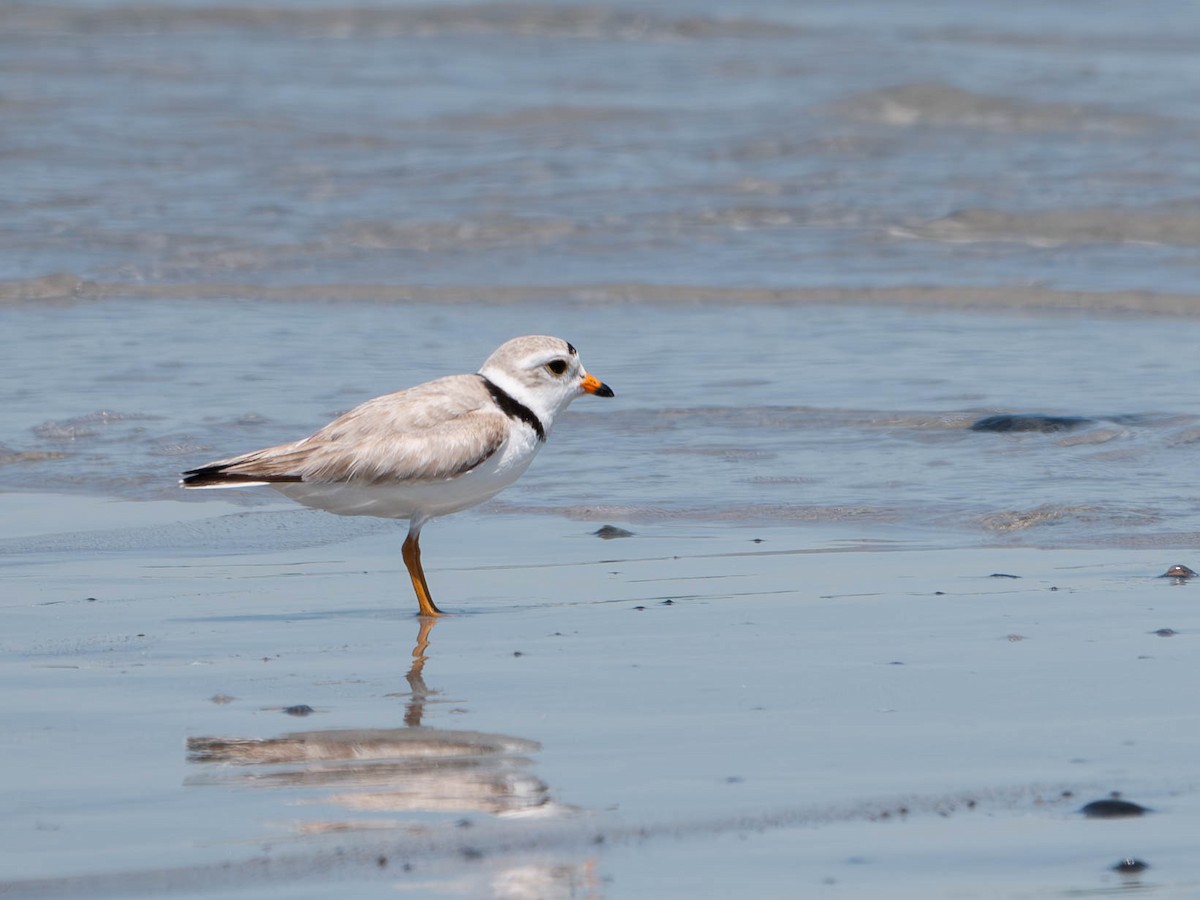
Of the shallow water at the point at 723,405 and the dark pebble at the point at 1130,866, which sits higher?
the shallow water at the point at 723,405

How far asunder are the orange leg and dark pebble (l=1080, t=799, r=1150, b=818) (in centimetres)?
225

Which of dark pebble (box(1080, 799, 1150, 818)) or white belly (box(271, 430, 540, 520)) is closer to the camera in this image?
dark pebble (box(1080, 799, 1150, 818))

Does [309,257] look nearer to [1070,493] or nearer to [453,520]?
[453,520]

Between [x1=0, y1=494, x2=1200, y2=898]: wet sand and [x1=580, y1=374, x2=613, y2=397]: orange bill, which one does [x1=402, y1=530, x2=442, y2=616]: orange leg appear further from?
[x1=580, y1=374, x2=613, y2=397]: orange bill

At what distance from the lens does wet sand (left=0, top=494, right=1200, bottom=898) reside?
335cm

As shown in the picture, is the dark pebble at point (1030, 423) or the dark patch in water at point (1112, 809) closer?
the dark patch in water at point (1112, 809)

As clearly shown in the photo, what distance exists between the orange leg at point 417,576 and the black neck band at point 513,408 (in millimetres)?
480

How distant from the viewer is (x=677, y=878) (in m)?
3.29

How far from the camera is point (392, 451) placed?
221 inches

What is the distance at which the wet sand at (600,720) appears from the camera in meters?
3.35

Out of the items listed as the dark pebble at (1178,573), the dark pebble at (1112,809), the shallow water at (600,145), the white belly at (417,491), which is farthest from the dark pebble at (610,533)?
the shallow water at (600,145)

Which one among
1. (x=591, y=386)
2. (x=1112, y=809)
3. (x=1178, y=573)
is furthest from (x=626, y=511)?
(x=1112, y=809)

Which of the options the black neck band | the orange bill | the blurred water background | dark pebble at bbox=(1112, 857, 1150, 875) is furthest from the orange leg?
dark pebble at bbox=(1112, 857, 1150, 875)

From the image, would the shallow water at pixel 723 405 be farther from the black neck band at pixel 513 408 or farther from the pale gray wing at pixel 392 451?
the pale gray wing at pixel 392 451
